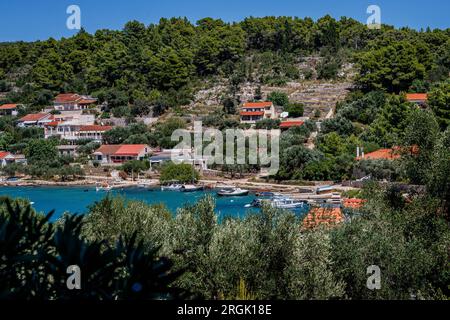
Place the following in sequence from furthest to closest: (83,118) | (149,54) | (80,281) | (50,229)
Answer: (149,54) < (83,118) < (50,229) < (80,281)

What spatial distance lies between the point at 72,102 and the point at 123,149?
641 centimetres

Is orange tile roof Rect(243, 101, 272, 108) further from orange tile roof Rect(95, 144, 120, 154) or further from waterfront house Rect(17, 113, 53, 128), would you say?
waterfront house Rect(17, 113, 53, 128)

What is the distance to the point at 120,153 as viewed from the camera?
19.3 metres

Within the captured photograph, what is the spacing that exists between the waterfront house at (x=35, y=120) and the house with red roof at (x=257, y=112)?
837 cm

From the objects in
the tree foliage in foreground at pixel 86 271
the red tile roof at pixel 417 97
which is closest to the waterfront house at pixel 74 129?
the red tile roof at pixel 417 97

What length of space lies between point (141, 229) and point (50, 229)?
3.73 m

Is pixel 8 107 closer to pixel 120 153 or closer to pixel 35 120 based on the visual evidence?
pixel 35 120

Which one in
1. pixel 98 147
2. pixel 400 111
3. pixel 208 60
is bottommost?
pixel 98 147

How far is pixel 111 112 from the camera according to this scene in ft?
78.8

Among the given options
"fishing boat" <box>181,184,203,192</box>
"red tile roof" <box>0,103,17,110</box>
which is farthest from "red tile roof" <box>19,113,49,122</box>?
"fishing boat" <box>181,184,203,192</box>

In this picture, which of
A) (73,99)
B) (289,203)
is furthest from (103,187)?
(73,99)

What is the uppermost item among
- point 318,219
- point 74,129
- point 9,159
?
point 74,129
